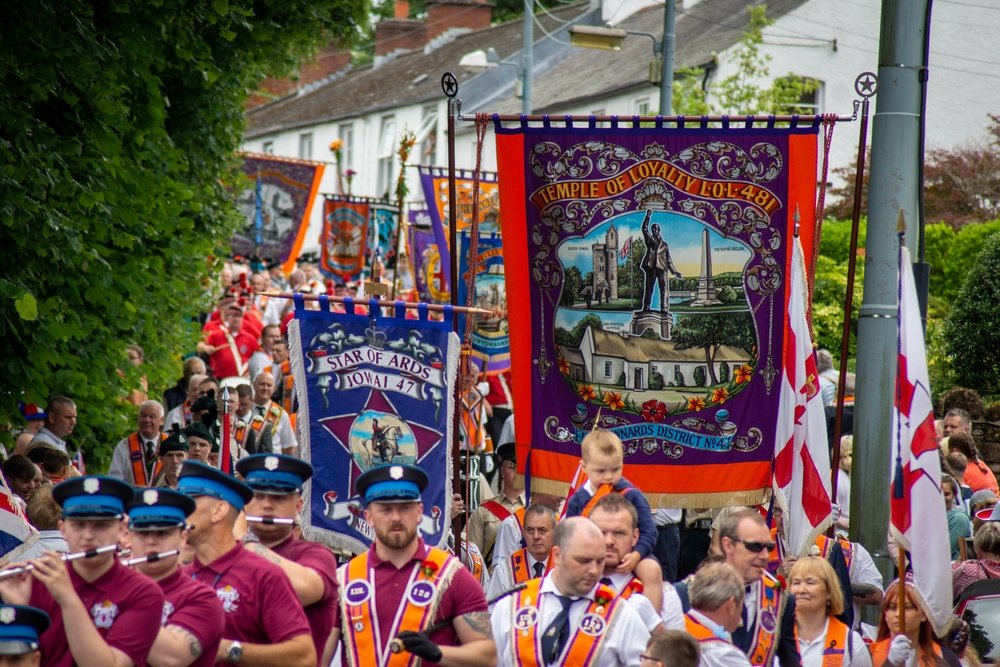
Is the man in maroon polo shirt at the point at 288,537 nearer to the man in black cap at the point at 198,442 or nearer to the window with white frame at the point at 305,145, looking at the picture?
the man in black cap at the point at 198,442

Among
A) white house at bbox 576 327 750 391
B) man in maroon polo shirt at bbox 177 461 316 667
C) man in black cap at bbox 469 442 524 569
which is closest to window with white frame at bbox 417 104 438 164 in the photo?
man in black cap at bbox 469 442 524 569

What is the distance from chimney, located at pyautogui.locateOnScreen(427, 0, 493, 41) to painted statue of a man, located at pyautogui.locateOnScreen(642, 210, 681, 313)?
42.7 meters

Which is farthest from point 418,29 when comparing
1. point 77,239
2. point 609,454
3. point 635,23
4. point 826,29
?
point 609,454

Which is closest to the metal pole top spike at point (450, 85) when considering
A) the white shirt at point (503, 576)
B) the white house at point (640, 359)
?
the white house at point (640, 359)

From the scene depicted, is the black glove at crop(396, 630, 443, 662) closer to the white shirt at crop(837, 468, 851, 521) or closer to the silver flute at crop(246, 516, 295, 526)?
the silver flute at crop(246, 516, 295, 526)

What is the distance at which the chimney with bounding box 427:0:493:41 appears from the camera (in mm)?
51250

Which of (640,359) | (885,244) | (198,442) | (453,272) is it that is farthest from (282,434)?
(885,244)

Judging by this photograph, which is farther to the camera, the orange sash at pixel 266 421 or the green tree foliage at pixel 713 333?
the orange sash at pixel 266 421

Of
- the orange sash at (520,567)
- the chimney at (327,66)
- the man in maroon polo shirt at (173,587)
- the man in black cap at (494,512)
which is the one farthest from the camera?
the chimney at (327,66)

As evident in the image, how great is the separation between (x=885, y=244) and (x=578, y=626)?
364cm

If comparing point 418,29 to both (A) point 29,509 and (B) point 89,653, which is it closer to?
(A) point 29,509

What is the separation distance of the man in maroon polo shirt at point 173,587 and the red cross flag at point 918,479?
345cm

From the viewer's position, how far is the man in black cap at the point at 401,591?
246 inches

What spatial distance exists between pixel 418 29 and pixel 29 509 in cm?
4790
